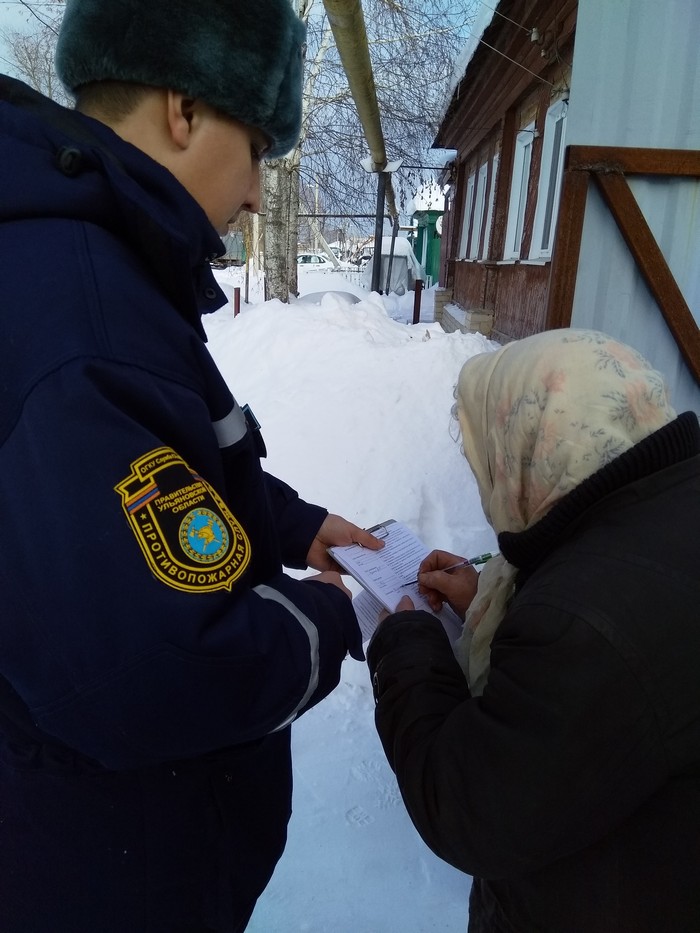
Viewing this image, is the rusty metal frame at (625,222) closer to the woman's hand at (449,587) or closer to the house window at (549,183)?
the woman's hand at (449,587)

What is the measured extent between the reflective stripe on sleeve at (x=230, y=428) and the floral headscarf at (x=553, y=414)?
19.6 inches

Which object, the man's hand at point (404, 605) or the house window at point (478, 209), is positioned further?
the house window at point (478, 209)

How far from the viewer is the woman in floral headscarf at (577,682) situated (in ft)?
3.03

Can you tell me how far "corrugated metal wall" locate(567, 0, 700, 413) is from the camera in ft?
9.72

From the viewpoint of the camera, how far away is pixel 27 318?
741mm

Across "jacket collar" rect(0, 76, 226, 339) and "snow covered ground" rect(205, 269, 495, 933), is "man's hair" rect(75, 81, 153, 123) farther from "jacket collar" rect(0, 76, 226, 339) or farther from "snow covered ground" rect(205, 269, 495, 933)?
"snow covered ground" rect(205, 269, 495, 933)

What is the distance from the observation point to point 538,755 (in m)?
0.95

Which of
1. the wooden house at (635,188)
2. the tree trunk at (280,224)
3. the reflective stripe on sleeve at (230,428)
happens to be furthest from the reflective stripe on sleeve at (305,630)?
the tree trunk at (280,224)

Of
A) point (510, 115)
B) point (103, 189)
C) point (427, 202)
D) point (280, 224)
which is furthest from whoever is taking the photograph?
point (427, 202)

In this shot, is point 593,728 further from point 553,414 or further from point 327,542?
point 327,542

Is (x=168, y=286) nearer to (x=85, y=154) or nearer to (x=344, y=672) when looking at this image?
(x=85, y=154)

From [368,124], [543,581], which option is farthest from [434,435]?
[368,124]

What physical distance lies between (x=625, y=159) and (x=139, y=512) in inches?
123

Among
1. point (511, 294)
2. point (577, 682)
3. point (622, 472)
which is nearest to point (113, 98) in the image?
point (622, 472)
